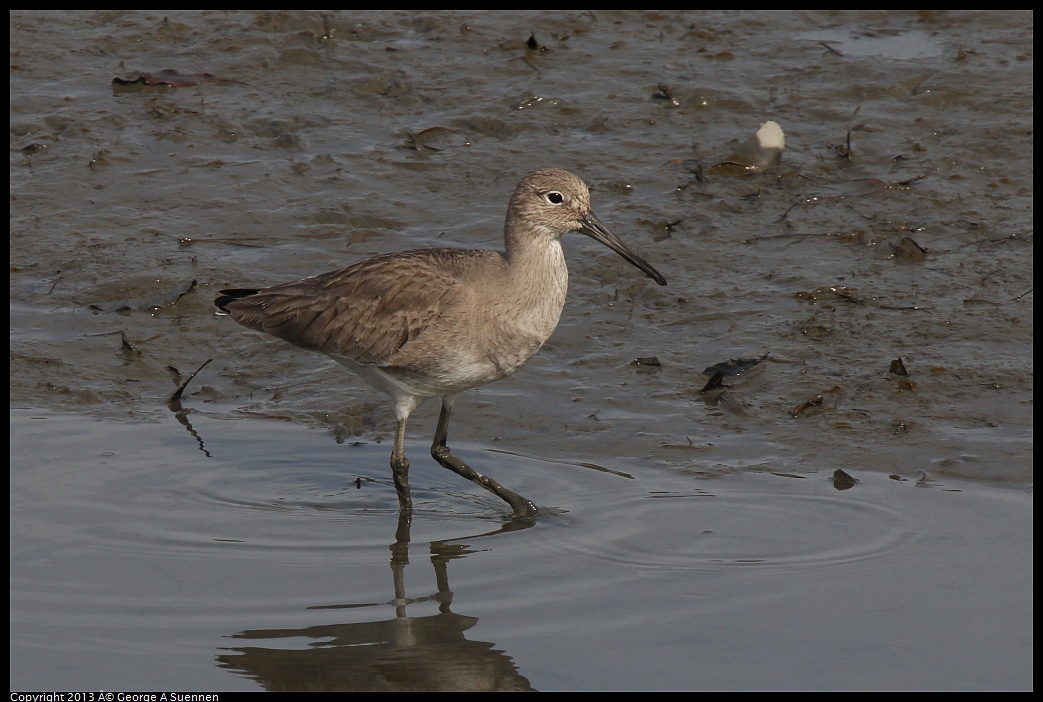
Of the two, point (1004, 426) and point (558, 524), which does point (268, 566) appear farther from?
point (1004, 426)

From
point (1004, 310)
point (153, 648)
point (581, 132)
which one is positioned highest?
point (581, 132)

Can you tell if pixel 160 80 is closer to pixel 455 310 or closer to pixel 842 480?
pixel 455 310

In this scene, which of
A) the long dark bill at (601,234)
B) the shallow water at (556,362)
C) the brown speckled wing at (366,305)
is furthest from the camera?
the long dark bill at (601,234)

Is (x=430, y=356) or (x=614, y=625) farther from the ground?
(x=430, y=356)

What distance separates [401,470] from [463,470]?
1.09 ft

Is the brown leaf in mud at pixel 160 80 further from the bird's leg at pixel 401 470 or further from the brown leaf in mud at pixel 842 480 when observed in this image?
the brown leaf in mud at pixel 842 480

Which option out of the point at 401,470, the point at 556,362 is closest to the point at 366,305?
the point at 401,470

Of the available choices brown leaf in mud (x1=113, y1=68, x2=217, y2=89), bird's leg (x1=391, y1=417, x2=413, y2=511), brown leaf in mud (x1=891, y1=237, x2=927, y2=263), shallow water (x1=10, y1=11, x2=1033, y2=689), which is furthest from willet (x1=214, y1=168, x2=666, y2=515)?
brown leaf in mud (x1=113, y1=68, x2=217, y2=89)

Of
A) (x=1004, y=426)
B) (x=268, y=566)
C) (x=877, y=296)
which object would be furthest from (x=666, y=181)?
(x=268, y=566)

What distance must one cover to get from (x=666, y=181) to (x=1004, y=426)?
387 centimetres

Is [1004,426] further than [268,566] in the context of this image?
Yes

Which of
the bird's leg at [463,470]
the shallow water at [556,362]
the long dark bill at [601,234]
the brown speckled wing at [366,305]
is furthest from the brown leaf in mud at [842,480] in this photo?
the brown speckled wing at [366,305]

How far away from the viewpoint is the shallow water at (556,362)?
19.6ft

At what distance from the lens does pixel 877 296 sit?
9.42m
